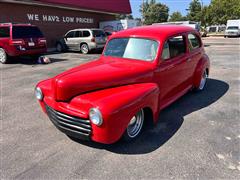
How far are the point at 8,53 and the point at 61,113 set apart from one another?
30.6 feet

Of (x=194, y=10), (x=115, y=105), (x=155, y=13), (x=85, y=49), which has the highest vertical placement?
(x=155, y=13)

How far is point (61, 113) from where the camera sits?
3.54 m

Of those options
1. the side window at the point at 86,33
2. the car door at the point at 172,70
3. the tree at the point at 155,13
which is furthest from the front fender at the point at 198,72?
the tree at the point at 155,13

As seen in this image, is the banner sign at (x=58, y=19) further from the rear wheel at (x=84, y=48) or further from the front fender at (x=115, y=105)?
the front fender at (x=115, y=105)

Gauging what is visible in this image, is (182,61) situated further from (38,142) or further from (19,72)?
(19,72)

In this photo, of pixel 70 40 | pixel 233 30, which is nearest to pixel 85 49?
pixel 70 40

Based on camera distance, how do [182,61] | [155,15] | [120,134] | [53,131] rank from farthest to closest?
[155,15]
[182,61]
[53,131]
[120,134]

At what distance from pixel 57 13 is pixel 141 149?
17.8 metres

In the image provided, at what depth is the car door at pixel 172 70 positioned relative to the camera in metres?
4.44

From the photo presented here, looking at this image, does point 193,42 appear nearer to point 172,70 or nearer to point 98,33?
point 172,70

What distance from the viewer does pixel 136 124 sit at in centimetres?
388

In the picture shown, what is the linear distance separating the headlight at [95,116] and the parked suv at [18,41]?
31.0ft

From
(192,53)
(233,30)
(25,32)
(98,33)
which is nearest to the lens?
(192,53)

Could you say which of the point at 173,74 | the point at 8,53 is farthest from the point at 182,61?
the point at 8,53
